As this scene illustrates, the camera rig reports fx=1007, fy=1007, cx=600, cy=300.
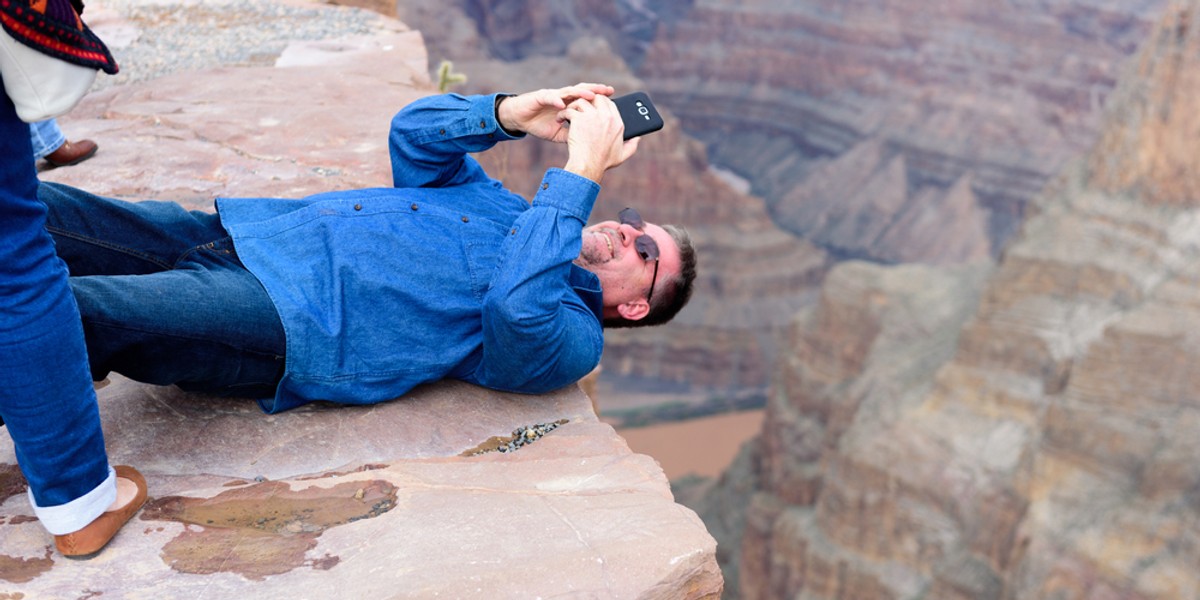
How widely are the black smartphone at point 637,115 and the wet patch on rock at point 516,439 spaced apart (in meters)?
0.70

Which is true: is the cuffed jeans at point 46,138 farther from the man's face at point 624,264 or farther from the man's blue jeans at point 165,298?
the man's face at point 624,264

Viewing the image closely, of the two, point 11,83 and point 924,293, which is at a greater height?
point 11,83

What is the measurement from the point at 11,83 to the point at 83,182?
195 centimetres

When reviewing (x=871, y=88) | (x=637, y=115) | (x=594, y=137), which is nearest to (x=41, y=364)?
(x=594, y=137)

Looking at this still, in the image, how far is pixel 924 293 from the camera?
14031 mm

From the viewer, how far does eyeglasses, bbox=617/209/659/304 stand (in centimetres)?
253

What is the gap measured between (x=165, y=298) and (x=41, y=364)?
1.15ft

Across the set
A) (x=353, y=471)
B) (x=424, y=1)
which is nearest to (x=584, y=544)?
(x=353, y=471)

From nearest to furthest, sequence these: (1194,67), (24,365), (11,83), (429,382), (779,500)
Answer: (11,83) < (24,365) < (429,382) < (1194,67) < (779,500)

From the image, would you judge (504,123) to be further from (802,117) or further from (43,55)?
(802,117)

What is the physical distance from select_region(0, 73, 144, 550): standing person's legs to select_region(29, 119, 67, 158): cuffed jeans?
1924mm

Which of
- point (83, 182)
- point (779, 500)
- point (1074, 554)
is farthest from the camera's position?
point (779, 500)

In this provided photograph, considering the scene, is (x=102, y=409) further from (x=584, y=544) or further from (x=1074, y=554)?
(x=1074, y=554)

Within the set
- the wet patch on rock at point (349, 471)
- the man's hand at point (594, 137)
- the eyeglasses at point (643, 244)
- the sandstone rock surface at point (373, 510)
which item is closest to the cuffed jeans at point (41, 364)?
the sandstone rock surface at point (373, 510)
